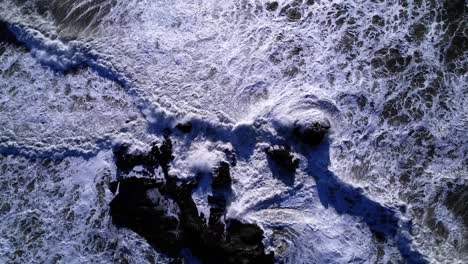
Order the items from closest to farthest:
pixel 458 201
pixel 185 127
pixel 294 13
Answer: pixel 458 201 < pixel 185 127 < pixel 294 13

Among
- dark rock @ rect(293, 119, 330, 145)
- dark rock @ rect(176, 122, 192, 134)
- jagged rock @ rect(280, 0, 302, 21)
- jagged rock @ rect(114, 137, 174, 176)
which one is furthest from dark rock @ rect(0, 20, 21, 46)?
dark rock @ rect(293, 119, 330, 145)

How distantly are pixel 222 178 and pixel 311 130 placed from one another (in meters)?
1.60

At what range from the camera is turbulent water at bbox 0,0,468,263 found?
5.99m

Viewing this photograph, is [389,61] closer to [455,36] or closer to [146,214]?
[455,36]

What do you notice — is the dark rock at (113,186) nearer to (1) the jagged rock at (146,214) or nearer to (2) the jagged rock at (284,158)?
(1) the jagged rock at (146,214)

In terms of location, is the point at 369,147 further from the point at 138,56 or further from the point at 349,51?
the point at 138,56

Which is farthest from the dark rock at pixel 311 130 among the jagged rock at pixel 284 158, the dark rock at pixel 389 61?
the dark rock at pixel 389 61

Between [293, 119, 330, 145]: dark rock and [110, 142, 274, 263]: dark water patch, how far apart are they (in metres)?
1.28

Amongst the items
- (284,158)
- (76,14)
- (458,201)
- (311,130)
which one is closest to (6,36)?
(76,14)

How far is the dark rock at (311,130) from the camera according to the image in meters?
6.24

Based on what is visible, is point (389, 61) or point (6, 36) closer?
point (389, 61)

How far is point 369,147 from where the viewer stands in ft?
20.7

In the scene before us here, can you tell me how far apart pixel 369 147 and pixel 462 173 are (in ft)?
4.76

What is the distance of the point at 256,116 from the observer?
6.52m
